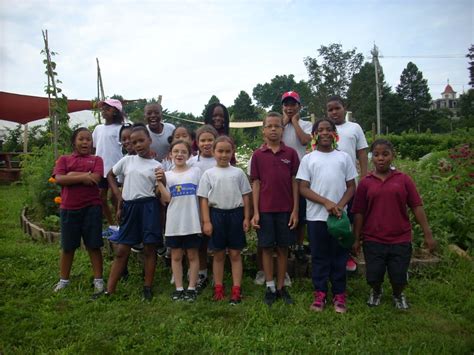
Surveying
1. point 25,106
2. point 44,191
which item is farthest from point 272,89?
point 44,191

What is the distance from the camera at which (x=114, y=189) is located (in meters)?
4.07

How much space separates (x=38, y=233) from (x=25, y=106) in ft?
28.3

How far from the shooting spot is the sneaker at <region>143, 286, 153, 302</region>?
→ 379 cm

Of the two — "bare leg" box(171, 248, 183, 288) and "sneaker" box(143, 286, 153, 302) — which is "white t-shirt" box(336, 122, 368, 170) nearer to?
"bare leg" box(171, 248, 183, 288)

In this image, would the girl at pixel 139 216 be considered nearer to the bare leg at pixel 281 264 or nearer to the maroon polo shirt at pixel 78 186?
the maroon polo shirt at pixel 78 186

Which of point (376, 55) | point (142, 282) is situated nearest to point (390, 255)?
point (142, 282)

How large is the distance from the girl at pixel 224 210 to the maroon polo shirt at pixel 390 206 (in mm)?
1143

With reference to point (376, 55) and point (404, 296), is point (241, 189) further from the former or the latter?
point (376, 55)

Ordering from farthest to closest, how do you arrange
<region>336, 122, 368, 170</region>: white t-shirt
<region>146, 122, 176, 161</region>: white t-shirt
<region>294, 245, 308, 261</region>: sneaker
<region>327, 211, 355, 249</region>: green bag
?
<region>146, 122, 176, 161</region>: white t-shirt
<region>294, 245, 308, 261</region>: sneaker
<region>336, 122, 368, 170</region>: white t-shirt
<region>327, 211, 355, 249</region>: green bag

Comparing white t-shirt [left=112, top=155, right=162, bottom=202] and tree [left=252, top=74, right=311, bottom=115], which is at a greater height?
tree [left=252, top=74, right=311, bottom=115]

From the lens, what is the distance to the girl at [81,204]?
13.1 feet

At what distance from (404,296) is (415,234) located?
3.99 feet

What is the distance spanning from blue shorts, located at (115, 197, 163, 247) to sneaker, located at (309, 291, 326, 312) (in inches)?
61.0

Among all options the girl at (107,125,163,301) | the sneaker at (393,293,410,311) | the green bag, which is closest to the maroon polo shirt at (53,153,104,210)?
the girl at (107,125,163,301)
